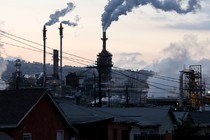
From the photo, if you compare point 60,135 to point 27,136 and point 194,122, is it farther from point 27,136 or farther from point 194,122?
point 194,122

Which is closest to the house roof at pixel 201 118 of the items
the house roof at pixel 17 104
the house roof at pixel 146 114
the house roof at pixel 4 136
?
the house roof at pixel 146 114

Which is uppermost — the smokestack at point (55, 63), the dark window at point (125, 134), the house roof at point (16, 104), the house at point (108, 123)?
the smokestack at point (55, 63)

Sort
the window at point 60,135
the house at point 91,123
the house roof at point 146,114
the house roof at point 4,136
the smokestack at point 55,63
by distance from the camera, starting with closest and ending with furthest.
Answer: the house roof at point 4,136
the window at point 60,135
the house at point 91,123
the house roof at point 146,114
the smokestack at point 55,63

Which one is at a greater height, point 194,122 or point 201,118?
point 201,118

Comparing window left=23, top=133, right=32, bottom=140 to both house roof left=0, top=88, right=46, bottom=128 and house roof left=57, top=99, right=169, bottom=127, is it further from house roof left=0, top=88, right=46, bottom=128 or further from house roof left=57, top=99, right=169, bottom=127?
house roof left=57, top=99, right=169, bottom=127

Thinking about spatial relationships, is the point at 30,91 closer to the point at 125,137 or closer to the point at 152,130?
the point at 125,137

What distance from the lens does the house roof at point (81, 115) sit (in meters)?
40.1

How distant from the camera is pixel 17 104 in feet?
102

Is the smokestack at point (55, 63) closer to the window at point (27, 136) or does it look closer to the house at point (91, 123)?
the house at point (91, 123)

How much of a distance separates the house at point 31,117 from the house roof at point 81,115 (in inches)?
206

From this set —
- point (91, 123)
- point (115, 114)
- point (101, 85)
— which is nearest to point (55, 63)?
point (101, 85)

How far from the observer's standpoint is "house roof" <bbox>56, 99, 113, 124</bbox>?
132 feet

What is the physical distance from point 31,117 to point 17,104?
1088 mm

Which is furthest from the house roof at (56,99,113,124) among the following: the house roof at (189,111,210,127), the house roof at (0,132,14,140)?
the house roof at (189,111,210,127)
